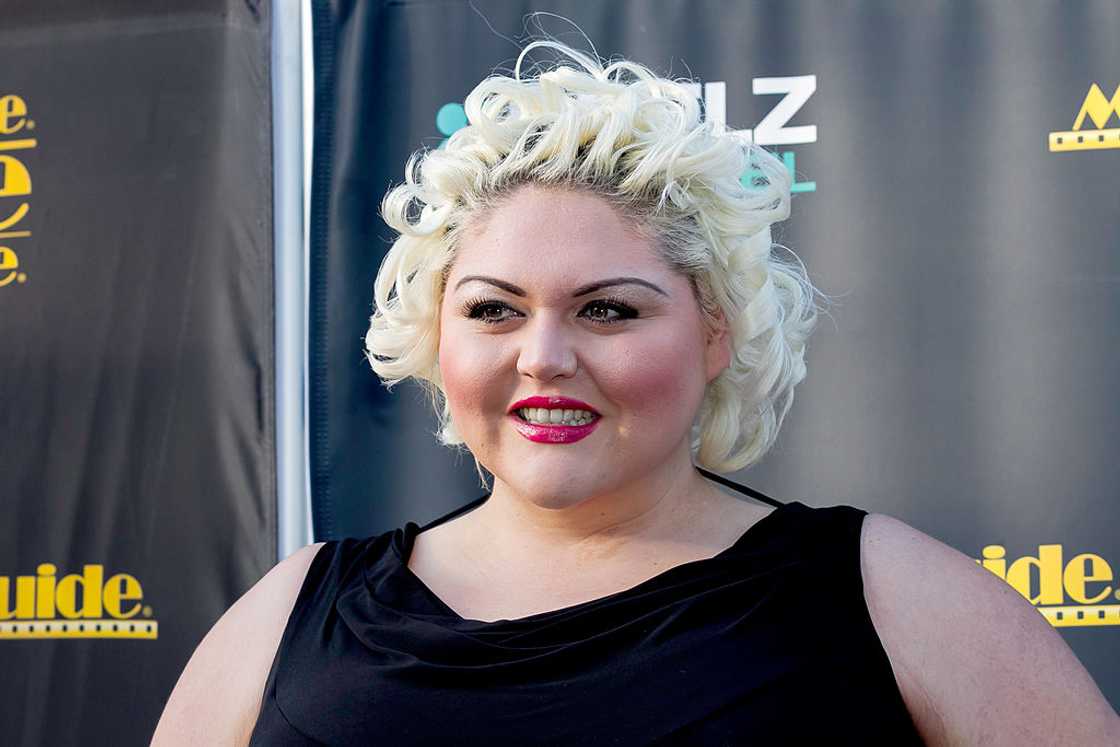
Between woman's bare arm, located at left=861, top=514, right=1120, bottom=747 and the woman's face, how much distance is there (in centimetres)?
30

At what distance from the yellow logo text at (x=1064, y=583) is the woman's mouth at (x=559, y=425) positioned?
951 mm

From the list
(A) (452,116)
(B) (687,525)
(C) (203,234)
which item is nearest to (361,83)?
(A) (452,116)

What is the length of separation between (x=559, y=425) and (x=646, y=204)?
265mm

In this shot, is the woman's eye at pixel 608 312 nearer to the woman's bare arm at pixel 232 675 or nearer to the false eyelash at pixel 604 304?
the false eyelash at pixel 604 304

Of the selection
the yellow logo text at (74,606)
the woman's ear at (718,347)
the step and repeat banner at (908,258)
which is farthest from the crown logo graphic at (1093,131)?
the yellow logo text at (74,606)

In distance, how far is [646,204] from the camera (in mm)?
1353

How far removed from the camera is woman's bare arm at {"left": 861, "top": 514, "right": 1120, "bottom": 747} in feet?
3.80

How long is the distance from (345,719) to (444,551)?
268mm

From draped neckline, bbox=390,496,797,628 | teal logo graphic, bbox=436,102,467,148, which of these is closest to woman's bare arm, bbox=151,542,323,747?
draped neckline, bbox=390,496,797,628

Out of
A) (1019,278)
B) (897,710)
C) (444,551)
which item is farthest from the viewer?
(1019,278)

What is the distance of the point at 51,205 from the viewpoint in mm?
2297

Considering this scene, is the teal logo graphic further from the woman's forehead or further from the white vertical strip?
the woman's forehead

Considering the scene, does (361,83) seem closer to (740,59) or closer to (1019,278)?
(740,59)

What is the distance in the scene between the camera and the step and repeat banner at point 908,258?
1.95 m
